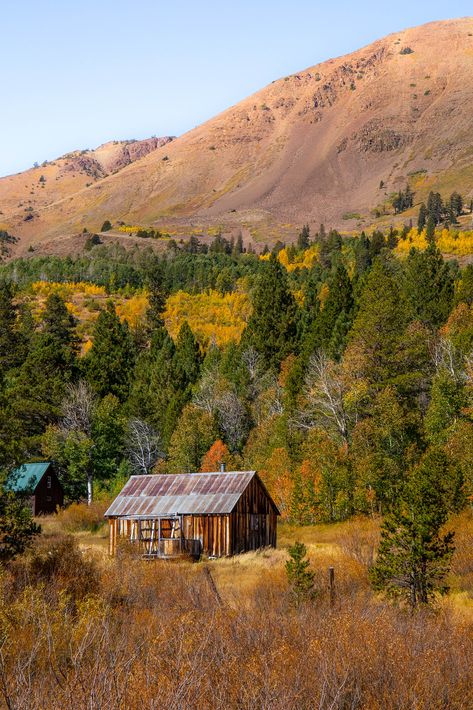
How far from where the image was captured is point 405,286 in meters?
81.2

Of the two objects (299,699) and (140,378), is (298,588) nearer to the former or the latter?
(299,699)

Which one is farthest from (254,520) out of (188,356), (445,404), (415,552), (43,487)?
(188,356)

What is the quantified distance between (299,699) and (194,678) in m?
2.00

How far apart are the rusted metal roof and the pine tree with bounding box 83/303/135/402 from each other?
38.5m

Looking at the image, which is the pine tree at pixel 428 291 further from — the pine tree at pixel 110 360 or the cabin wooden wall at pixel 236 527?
the cabin wooden wall at pixel 236 527

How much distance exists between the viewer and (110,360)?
89.4m

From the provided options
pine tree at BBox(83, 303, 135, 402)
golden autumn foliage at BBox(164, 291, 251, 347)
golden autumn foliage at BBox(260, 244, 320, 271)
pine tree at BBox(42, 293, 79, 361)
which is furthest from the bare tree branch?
golden autumn foliage at BBox(260, 244, 320, 271)

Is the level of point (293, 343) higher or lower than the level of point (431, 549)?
higher

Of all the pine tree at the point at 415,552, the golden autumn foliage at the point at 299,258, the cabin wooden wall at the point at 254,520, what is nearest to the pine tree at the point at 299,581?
the pine tree at the point at 415,552

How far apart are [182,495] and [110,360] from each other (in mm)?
46006

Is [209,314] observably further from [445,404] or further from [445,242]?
[445,404]

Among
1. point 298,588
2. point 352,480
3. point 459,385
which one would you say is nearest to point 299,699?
point 298,588

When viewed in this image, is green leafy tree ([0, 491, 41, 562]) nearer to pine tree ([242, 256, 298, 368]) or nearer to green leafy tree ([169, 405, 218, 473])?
green leafy tree ([169, 405, 218, 473])

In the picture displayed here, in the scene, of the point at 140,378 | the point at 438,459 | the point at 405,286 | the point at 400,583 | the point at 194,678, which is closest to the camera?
the point at 194,678
